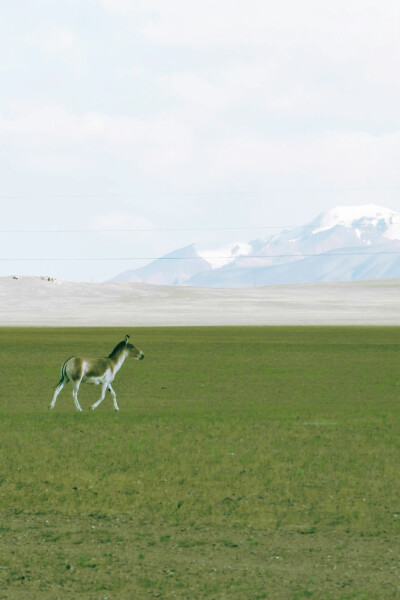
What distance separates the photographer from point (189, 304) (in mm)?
127312

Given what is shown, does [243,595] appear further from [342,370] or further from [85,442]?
[342,370]

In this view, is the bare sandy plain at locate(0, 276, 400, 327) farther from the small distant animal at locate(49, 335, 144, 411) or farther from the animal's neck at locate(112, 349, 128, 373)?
the small distant animal at locate(49, 335, 144, 411)

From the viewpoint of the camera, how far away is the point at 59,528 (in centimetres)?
892

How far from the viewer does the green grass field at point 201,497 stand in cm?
730

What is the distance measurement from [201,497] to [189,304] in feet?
384

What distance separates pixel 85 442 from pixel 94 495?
12.8 feet

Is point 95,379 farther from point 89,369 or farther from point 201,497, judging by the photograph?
point 201,497

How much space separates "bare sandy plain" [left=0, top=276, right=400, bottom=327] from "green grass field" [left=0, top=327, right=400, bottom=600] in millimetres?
68704

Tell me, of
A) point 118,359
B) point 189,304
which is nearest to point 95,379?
point 118,359

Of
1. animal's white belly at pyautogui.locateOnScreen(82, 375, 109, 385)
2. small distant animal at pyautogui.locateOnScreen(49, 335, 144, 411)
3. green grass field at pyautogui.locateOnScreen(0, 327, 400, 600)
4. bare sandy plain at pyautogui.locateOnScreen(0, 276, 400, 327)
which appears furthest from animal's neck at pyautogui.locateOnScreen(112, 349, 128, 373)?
bare sandy plain at pyautogui.locateOnScreen(0, 276, 400, 327)

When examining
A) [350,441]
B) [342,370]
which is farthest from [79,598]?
[342,370]

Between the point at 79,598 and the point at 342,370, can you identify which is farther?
the point at 342,370

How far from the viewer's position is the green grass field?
730cm

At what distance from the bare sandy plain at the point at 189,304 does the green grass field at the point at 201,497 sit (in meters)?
68.7
